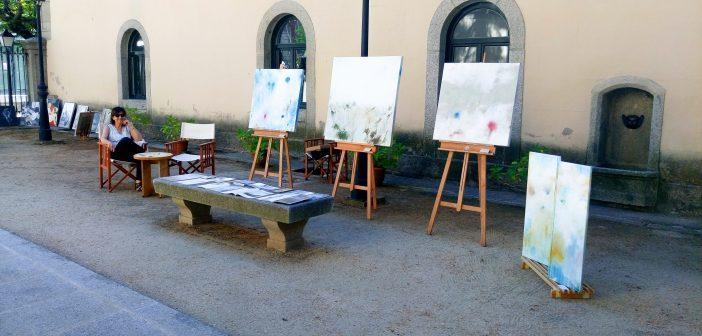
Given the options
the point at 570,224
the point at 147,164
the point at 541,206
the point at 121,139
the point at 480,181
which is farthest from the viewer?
the point at 121,139

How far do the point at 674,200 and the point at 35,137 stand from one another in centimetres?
1329

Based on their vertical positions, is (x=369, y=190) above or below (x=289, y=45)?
below

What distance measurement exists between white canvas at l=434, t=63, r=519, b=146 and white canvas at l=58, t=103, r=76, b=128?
40.9 feet

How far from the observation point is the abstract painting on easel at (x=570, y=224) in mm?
4109

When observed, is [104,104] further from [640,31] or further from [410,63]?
[640,31]

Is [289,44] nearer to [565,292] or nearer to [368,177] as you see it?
[368,177]

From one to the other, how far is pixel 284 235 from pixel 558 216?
2245 mm

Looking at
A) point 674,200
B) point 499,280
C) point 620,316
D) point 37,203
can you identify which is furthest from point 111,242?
point 674,200

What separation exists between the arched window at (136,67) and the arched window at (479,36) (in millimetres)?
8430

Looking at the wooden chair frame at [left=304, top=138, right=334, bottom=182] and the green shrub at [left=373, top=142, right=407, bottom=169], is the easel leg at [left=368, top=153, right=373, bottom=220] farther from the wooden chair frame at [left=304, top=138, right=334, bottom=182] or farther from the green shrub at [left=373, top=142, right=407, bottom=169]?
the wooden chair frame at [left=304, top=138, right=334, bottom=182]

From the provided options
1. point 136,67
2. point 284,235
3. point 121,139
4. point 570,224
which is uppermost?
point 136,67

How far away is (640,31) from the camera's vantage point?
272 inches

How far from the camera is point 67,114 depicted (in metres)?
15.6

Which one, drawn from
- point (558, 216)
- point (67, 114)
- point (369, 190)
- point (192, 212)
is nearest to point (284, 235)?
point (192, 212)
